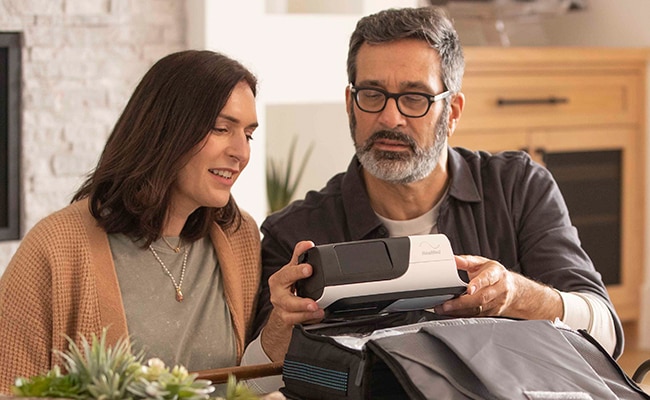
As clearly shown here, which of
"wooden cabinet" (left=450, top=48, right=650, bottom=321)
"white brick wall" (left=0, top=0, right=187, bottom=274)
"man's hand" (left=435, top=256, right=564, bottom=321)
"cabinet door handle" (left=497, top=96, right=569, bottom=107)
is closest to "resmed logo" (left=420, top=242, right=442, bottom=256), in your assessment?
"man's hand" (left=435, top=256, right=564, bottom=321)

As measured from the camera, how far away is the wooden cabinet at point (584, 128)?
13.8ft

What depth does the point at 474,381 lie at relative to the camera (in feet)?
4.22

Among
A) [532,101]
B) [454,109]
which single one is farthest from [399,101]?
[532,101]

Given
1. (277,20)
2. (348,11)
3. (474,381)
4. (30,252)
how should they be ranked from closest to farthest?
(474,381)
(30,252)
(277,20)
(348,11)

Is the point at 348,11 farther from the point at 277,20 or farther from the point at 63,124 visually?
the point at 63,124

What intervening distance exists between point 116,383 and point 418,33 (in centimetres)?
121

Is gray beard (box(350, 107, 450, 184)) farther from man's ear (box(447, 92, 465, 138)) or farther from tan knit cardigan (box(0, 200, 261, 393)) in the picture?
tan knit cardigan (box(0, 200, 261, 393))

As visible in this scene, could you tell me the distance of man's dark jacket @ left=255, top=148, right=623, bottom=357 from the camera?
204 centimetres

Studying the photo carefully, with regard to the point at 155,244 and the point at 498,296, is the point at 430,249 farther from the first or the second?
the point at 155,244

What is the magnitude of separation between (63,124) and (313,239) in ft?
5.40

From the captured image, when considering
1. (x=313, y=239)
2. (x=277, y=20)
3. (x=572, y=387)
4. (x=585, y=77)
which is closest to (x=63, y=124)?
(x=277, y=20)

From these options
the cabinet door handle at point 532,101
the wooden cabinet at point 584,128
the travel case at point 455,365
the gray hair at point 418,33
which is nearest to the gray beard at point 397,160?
the gray hair at point 418,33

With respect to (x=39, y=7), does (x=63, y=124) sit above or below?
below

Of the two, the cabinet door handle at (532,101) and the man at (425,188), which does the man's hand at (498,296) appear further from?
the cabinet door handle at (532,101)
